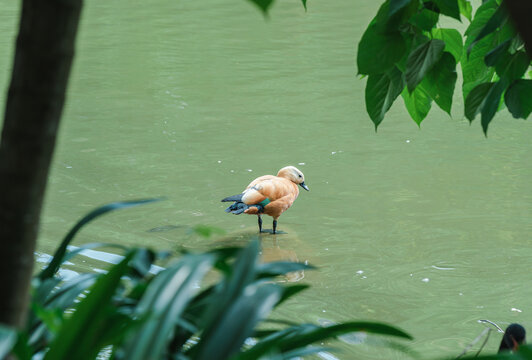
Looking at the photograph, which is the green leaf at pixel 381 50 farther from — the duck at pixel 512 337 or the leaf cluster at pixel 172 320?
the duck at pixel 512 337

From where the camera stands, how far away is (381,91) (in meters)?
1.71

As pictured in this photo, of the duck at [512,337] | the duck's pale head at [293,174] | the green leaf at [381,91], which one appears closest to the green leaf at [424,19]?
the green leaf at [381,91]

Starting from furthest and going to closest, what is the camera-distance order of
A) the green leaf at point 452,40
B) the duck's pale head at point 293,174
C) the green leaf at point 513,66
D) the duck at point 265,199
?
the duck's pale head at point 293,174
the duck at point 265,199
the green leaf at point 452,40
the green leaf at point 513,66

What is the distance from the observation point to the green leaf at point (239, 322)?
1110mm

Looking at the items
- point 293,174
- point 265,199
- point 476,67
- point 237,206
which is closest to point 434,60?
point 476,67

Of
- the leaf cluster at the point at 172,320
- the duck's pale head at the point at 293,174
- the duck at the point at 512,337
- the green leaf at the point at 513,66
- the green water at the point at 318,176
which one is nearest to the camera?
the leaf cluster at the point at 172,320

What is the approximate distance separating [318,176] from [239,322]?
202 inches

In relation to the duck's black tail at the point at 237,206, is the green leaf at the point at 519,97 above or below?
above

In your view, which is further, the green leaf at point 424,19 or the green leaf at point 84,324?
the green leaf at point 424,19

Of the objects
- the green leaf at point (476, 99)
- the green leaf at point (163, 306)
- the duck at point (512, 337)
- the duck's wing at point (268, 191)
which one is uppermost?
the green leaf at point (476, 99)

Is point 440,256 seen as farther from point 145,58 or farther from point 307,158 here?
point 145,58

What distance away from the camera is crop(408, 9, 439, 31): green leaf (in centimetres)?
167

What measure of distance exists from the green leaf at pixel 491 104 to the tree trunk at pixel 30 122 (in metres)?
0.84

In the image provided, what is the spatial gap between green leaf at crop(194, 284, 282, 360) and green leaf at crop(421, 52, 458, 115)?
768mm
